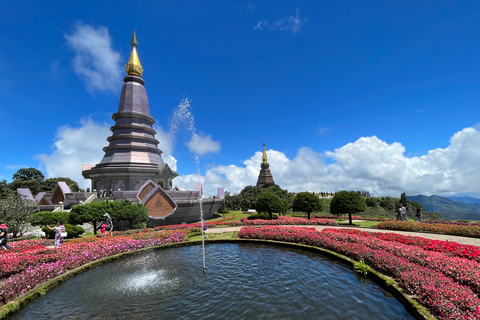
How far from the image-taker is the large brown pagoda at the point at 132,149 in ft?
108

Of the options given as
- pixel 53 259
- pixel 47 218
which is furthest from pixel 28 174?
pixel 53 259

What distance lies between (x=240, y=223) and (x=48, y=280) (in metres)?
16.9

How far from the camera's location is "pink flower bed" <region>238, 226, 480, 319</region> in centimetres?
525

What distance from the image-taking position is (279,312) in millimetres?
6145

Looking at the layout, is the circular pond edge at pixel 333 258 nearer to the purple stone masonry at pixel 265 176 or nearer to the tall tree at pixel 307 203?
the tall tree at pixel 307 203

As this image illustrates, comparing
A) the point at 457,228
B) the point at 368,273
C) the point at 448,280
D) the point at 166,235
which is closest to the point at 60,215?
the point at 166,235

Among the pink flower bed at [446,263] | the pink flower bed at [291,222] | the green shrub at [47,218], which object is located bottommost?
the pink flower bed at [291,222]

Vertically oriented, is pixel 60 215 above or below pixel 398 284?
above

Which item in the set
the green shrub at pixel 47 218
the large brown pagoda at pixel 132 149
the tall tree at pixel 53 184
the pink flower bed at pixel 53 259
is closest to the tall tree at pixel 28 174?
the tall tree at pixel 53 184

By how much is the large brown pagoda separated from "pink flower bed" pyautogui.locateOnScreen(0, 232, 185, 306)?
68.0 ft

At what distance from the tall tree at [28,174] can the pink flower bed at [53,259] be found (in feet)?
255

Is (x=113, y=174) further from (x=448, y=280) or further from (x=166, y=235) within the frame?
(x=448, y=280)

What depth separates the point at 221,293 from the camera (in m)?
7.43

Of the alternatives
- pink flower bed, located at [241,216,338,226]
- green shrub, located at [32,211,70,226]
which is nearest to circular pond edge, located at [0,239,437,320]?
pink flower bed, located at [241,216,338,226]
